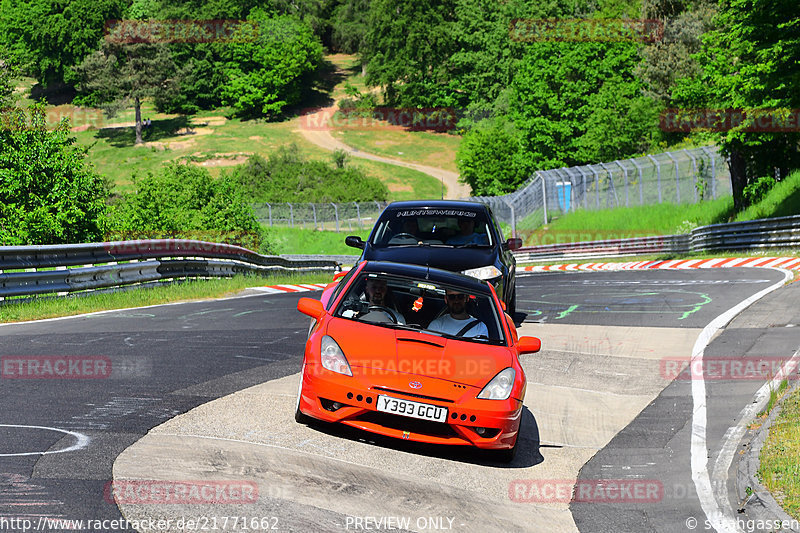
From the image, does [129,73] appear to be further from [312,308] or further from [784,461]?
[784,461]

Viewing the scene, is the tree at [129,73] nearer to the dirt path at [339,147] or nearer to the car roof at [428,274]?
the dirt path at [339,147]

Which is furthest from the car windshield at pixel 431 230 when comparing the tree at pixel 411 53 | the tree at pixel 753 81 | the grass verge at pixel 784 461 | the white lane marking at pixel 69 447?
the tree at pixel 411 53

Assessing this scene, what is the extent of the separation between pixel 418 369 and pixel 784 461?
2676 millimetres

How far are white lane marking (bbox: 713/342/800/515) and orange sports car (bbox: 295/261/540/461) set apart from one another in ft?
4.94

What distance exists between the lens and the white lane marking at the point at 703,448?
587 centimetres

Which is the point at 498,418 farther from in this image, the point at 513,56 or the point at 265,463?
the point at 513,56

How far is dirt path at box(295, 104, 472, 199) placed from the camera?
92.3m

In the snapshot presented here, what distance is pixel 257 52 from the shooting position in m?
124

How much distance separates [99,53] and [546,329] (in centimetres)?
10710

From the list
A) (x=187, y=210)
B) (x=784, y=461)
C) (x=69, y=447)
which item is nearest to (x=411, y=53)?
(x=187, y=210)

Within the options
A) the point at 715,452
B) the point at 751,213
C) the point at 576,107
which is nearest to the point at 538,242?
the point at 751,213

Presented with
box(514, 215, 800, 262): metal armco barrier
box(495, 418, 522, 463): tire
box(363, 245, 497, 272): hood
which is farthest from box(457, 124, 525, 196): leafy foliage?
box(495, 418, 522, 463): tire

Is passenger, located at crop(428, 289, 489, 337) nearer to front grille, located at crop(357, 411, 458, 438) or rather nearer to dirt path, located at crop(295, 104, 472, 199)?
front grille, located at crop(357, 411, 458, 438)

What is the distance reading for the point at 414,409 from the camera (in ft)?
22.6
